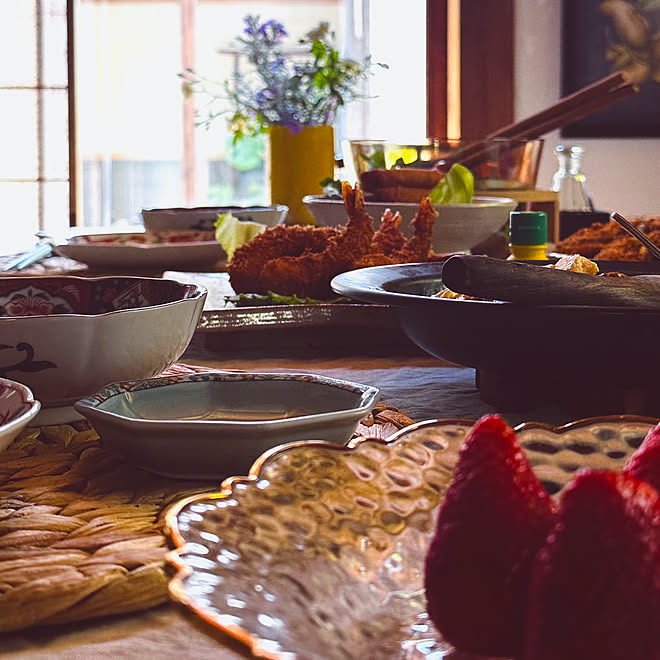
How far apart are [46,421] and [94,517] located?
173 millimetres

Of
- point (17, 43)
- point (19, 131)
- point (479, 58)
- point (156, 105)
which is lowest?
point (19, 131)

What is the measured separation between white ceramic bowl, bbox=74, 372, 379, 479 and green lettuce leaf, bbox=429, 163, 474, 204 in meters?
0.85

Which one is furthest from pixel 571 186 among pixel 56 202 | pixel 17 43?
pixel 17 43

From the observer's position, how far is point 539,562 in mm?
271

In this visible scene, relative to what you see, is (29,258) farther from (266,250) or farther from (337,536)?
(337,536)

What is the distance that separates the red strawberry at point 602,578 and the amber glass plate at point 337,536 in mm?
64

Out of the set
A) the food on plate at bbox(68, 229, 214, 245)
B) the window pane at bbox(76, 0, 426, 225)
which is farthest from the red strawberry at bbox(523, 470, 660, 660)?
the window pane at bbox(76, 0, 426, 225)

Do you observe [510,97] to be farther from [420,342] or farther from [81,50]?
[81,50]

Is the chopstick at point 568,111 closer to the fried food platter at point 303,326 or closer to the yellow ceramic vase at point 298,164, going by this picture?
the yellow ceramic vase at point 298,164

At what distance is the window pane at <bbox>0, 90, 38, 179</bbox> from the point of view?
4.05 meters

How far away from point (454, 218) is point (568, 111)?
382 mm

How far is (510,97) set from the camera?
3.54 metres

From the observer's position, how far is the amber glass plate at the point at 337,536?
295 mm

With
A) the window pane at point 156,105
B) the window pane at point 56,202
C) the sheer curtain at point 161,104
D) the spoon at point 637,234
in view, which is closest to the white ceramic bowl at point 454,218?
the spoon at point 637,234
